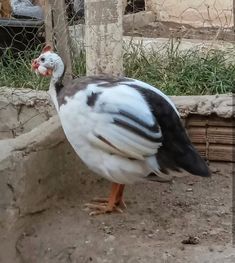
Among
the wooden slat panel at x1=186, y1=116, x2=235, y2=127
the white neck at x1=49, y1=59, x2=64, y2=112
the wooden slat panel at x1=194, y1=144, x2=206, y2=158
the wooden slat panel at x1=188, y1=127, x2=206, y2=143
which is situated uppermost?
the white neck at x1=49, y1=59, x2=64, y2=112

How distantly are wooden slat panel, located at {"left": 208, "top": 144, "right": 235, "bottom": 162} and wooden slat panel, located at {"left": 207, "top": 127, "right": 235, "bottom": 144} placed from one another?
0.08 feet

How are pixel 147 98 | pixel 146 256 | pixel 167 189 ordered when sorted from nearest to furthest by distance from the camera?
pixel 146 256, pixel 147 98, pixel 167 189

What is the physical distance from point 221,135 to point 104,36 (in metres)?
0.79

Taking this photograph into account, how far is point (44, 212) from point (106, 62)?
3.53 ft

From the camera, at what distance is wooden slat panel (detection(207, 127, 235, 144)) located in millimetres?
3820

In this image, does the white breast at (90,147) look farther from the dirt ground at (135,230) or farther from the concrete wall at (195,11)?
the concrete wall at (195,11)

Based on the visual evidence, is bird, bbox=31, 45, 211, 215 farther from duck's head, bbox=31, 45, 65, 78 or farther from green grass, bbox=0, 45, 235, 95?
green grass, bbox=0, 45, 235, 95

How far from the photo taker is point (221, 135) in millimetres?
3838

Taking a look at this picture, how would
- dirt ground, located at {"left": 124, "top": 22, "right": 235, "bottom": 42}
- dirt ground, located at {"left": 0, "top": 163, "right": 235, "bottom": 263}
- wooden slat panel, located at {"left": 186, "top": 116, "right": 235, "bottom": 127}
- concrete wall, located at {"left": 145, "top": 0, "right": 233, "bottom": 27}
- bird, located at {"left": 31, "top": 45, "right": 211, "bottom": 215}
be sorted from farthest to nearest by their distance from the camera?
concrete wall, located at {"left": 145, "top": 0, "right": 233, "bottom": 27} → dirt ground, located at {"left": 124, "top": 22, "right": 235, "bottom": 42} → wooden slat panel, located at {"left": 186, "top": 116, "right": 235, "bottom": 127} → bird, located at {"left": 31, "top": 45, "right": 211, "bottom": 215} → dirt ground, located at {"left": 0, "top": 163, "right": 235, "bottom": 263}

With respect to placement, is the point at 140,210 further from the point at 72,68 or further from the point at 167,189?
the point at 72,68

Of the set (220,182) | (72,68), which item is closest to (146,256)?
(220,182)

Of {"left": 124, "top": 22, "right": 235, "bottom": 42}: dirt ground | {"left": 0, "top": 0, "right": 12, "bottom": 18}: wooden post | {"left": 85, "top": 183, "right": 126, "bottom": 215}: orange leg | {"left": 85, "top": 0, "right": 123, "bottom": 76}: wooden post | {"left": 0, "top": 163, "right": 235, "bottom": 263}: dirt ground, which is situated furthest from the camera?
{"left": 124, "top": 22, "right": 235, "bottom": 42}: dirt ground

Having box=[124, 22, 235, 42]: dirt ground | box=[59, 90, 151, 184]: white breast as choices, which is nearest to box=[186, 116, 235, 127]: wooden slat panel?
box=[59, 90, 151, 184]: white breast

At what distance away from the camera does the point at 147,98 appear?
3.10 m
